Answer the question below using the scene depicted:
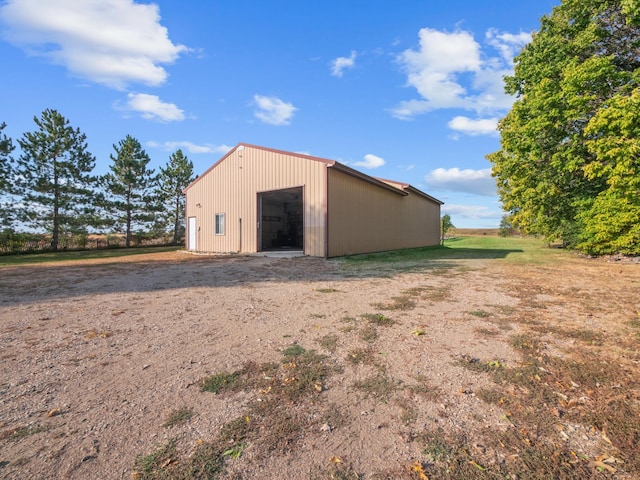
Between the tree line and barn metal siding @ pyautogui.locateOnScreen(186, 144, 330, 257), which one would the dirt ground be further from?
the tree line

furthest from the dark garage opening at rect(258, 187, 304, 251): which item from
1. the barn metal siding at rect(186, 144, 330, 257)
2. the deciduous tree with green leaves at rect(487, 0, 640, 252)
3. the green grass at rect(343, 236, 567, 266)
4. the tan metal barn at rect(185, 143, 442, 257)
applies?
the deciduous tree with green leaves at rect(487, 0, 640, 252)

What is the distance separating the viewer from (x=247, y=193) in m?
15.9

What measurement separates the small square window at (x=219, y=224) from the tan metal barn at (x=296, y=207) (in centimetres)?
6

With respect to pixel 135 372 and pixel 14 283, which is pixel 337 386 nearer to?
pixel 135 372

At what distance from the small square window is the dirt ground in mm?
10978

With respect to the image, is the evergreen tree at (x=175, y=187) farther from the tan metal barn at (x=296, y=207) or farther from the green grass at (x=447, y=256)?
the green grass at (x=447, y=256)

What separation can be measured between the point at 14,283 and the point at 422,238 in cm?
2248

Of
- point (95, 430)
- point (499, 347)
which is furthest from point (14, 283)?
point (499, 347)

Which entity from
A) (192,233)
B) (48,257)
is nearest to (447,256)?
(192,233)

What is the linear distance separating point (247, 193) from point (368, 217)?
20.7ft

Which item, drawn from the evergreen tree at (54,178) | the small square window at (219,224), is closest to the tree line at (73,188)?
the evergreen tree at (54,178)

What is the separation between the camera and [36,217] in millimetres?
21750

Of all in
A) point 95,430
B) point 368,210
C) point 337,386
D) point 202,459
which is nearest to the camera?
point 202,459

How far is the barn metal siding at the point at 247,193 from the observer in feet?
43.4
